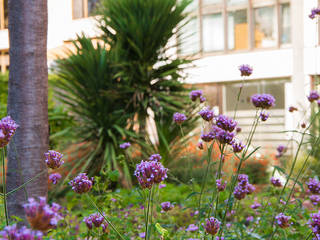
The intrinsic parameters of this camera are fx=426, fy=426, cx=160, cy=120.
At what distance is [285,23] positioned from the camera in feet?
43.1

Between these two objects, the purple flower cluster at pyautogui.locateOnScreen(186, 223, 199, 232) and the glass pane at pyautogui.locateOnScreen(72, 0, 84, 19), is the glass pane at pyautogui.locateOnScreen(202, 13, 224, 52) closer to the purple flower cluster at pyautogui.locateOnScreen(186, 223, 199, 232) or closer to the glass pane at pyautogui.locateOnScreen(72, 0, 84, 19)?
the glass pane at pyautogui.locateOnScreen(72, 0, 84, 19)

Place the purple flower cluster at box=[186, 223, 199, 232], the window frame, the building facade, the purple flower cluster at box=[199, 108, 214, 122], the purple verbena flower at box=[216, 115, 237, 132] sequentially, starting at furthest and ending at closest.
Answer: the window frame
the building facade
the purple flower cluster at box=[186, 223, 199, 232]
the purple flower cluster at box=[199, 108, 214, 122]
the purple verbena flower at box=[216, 115, 237, 132]

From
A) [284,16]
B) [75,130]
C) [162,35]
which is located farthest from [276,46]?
[75,130]

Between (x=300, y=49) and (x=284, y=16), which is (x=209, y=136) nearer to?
(x=300, y=49)

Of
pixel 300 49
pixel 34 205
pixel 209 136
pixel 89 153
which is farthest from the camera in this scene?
pixel 300 49

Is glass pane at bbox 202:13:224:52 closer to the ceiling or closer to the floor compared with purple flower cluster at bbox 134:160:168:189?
closer to the ceiling

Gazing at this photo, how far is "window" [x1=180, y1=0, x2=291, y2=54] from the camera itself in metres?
13.2

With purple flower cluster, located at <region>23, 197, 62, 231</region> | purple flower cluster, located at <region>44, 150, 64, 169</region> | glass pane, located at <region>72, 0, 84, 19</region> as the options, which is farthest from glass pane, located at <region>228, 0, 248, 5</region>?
purple flower cluster, located at <region>23, 197, 62, 231</region>

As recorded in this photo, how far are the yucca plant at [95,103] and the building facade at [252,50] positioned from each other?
5.49 meters

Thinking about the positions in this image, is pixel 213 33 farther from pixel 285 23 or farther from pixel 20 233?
pixel 20 233

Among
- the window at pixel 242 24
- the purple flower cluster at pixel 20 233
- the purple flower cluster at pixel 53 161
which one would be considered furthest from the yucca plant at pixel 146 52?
the window at pixel 242 24

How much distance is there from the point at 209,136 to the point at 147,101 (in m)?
4.54

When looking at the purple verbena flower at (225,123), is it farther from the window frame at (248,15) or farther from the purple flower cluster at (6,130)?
the window frame at (248,15)

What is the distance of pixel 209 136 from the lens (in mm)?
2154
